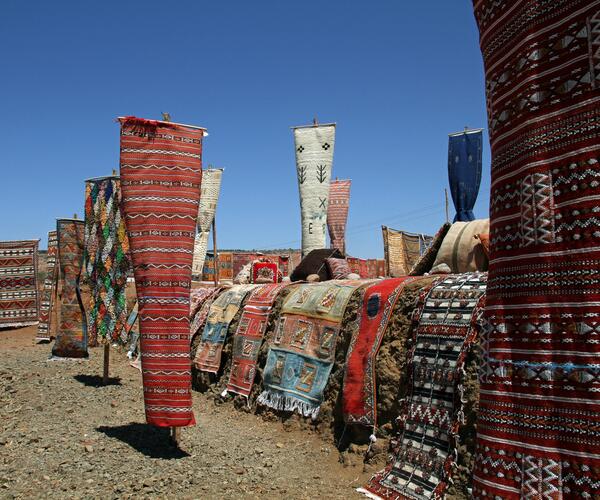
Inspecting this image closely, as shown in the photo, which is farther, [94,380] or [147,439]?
[94,380]

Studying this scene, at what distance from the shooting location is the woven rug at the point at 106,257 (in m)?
7.29

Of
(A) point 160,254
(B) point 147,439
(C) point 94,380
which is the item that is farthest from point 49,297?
(A) point 160,254

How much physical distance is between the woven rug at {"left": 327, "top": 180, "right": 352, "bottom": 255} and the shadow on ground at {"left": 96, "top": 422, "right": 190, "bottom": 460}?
7192 mm

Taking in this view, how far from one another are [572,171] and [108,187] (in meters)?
6.91

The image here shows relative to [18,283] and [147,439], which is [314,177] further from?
[18,283]

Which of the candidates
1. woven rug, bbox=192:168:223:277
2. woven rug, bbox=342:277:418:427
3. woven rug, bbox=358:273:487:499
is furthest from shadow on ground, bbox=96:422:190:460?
woven rug, bbox=192:168:223:277

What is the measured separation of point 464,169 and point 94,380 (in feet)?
20.9

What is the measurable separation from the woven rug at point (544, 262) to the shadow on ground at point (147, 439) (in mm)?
3651

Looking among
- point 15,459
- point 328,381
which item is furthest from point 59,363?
point 328,381

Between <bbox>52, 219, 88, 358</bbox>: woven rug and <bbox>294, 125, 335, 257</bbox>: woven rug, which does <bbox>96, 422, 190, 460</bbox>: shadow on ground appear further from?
<bbox>294, 125, 335, 257</bbox>: woven rug

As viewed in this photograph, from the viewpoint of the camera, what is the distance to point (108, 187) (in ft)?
24.4

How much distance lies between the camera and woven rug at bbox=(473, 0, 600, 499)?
1.38 meters

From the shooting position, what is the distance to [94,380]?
753 centimetres

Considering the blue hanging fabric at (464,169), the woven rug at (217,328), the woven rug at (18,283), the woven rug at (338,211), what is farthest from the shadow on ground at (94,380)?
the woven rug at (18,283)
